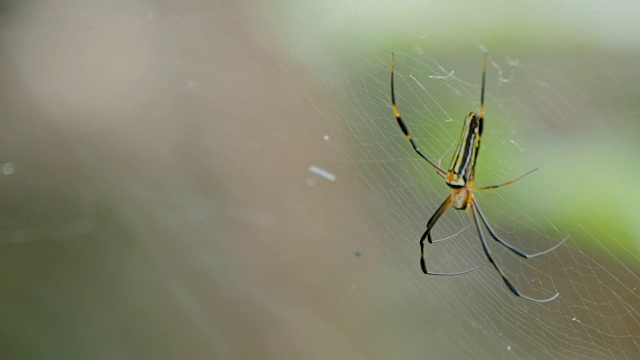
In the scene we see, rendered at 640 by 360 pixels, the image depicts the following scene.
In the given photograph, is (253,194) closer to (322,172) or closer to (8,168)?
(322,172)

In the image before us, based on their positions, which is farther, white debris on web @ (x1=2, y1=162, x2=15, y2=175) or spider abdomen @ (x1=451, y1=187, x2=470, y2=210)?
white debris on web @ (x1=2, y1=162, x2=15, y2=175)

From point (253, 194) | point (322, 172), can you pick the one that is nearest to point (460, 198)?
point (322, 172)

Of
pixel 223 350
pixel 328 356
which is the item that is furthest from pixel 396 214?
pixel 223 350

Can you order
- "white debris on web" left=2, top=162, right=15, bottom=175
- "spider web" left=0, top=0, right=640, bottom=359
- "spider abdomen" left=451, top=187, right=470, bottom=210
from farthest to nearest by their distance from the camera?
1. "white debris on web" left=2, top=162, right=15, bottom=175
2. "spider web" left=0, top=0, right=640, bottom=359
3. "spider abdomen" left=451, top=187, right=470, bottom=210

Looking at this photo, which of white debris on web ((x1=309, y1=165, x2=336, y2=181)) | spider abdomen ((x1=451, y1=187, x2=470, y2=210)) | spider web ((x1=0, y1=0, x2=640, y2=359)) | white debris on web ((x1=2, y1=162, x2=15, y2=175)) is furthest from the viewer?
white debris on web ((x1=2, y1=162, x2=15, y2=175))

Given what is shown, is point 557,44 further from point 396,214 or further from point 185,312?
point 185,312

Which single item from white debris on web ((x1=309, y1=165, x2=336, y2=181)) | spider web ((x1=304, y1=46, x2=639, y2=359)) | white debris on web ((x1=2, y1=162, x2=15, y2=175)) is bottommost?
white debris on web ((x1=309, y1=165, x2=336, y2=181))

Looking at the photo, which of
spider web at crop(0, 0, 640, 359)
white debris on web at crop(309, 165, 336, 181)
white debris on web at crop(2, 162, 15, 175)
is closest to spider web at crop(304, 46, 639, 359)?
spider web at crop(0, 0, 640, 359)

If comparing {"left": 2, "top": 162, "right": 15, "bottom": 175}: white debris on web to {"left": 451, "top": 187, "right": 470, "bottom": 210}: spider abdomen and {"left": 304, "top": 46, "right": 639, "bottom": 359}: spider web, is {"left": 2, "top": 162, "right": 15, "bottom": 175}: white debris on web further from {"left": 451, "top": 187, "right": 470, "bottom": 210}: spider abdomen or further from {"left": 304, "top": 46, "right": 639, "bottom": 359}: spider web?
{"left": 451, "top": 187, "right": 470, "bottom": 210}: spider abdomen
